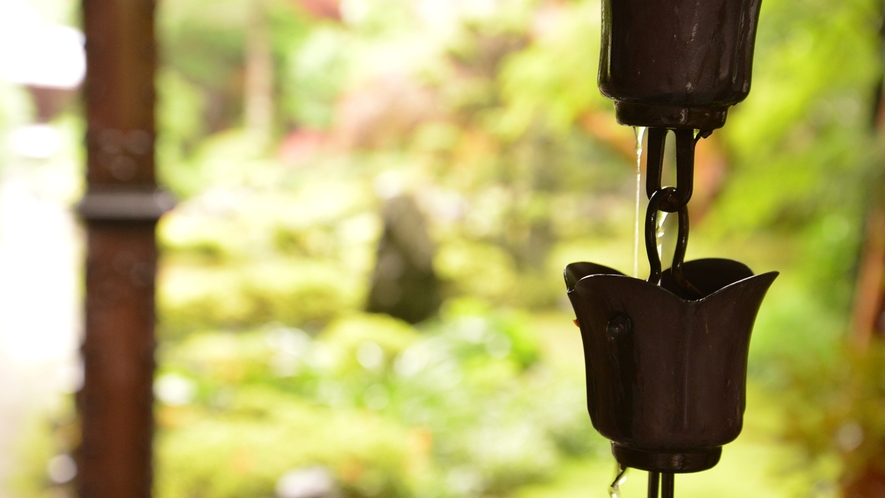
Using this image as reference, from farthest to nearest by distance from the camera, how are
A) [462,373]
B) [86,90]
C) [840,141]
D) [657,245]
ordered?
[462,373]
[840,141]
[86,90]
[657,245]

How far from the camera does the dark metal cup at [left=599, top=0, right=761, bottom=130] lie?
520mm

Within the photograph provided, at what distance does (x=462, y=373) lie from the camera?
4273mm

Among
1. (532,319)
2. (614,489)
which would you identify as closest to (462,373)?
(532,319)

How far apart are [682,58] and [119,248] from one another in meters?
1.82

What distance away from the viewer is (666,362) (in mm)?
543

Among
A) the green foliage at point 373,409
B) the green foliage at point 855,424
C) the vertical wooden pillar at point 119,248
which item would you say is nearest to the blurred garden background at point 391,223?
the green foliage at point 373,409

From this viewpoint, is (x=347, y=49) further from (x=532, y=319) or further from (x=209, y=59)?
(x=532, y=319)

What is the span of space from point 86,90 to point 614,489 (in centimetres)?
188

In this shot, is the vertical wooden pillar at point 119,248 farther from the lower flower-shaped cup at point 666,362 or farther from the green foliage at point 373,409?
the lower flower-shaped cup at point 666,362

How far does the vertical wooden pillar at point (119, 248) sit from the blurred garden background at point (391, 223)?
1715mm

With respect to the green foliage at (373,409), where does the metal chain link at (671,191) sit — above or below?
above

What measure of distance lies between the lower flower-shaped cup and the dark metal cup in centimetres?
12

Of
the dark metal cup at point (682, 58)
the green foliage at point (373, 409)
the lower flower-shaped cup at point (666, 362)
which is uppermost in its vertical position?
the dark metal cup at point (682, 58)

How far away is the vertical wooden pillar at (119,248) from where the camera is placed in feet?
6.56
